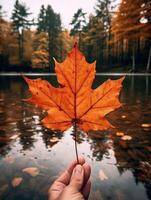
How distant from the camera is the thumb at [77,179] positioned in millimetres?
1146

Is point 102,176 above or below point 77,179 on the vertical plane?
below

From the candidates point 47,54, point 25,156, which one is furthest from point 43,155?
point 47,54

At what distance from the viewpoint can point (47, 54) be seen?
39406 millimetres

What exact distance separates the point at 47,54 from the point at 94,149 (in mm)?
37738

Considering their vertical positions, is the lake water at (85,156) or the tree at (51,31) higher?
the tree at (51,31)

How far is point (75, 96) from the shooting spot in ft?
3.35

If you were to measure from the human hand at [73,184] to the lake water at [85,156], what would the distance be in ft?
2.61

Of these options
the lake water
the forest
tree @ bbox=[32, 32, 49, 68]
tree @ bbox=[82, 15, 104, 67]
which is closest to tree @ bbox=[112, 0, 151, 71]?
the forest

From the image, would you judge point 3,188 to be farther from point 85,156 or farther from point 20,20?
point 20,20

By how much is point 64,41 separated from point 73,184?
147 feet

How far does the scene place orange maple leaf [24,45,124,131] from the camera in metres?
0.96

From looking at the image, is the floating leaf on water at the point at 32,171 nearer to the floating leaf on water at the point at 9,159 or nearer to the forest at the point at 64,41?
the floating leaf on water at the point at 9,159

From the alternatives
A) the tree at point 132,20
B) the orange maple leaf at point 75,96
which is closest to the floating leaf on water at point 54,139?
the orange maple leaf at point 75,96

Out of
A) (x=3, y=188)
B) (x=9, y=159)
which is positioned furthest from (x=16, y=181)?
(x=9, y=159)
